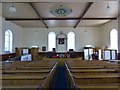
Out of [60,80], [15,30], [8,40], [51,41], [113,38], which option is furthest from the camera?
[51,41]

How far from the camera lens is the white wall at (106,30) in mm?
11773

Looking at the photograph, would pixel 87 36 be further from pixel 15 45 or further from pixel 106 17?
pixel 15 45

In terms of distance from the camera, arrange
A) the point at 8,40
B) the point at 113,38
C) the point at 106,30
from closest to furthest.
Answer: the point at 8,40
the point at 113,38
the point at 106,30

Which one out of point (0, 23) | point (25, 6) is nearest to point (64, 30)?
point (0, 23)

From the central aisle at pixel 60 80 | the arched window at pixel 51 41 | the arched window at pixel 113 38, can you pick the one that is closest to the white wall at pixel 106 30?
the arched window at pixel 113 38

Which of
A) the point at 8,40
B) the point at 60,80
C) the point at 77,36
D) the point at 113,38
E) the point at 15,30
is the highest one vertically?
the point at 15,30

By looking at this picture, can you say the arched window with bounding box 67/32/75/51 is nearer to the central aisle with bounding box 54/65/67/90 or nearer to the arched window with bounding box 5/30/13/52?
the arched window with bounding box 5/30/13/52

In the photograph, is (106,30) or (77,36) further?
(77,36)

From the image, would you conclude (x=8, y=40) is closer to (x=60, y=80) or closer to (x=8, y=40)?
(x=8, y=40)

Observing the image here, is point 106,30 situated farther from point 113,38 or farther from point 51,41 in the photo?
point 51,41

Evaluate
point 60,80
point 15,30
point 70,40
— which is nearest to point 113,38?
point 70,40

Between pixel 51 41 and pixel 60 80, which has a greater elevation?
pixel 51 41

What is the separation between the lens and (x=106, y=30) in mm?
13547

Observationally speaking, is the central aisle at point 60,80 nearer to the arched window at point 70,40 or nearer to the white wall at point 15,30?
the white wall at point 15,30
